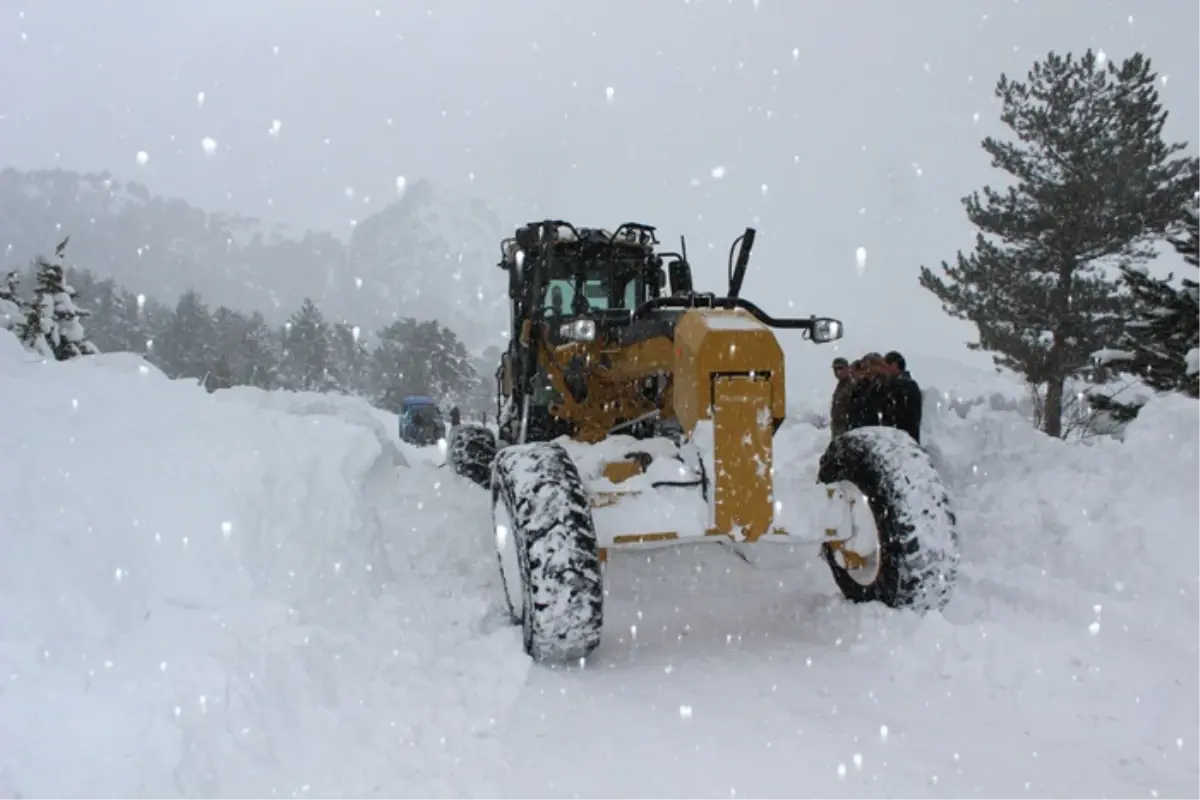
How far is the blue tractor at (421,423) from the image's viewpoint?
32.3m

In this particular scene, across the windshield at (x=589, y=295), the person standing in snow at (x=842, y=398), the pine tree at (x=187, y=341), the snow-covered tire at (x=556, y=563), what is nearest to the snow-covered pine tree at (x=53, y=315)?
the windshield at (x=589, y=295)

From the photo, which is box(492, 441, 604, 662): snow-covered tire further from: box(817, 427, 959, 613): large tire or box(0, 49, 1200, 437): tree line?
box(0, 49, 1200, 437): tree line

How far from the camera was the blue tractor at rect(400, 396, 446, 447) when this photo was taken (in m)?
32.3

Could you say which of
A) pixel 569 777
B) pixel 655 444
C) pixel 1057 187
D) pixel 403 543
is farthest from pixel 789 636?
pixel 1057 187

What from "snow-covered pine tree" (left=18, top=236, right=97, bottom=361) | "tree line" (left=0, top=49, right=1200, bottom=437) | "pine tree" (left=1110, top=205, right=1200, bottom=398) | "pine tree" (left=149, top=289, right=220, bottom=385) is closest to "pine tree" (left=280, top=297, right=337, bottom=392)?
"pine tree" (left=149, top=289, right=220, bottom=385)

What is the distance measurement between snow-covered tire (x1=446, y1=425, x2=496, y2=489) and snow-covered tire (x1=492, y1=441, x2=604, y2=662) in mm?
4600

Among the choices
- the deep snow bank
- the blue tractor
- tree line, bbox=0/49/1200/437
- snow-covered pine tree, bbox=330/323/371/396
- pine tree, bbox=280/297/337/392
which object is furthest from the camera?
snow-covered pine tree, bbox=330/323/371/396

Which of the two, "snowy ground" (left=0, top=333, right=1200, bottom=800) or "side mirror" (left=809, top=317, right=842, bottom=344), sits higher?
"side mirror" (left=809, top=317, right=842, bottom=344)

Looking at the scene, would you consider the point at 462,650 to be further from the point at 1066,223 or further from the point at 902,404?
the point at 1066,223

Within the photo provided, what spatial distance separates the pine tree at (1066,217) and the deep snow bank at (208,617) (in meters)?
13.6

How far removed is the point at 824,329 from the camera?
5.55 m

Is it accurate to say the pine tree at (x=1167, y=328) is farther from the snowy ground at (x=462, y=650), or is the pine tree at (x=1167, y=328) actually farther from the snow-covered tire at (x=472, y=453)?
the snow-covered tire at (x=472, y=453)

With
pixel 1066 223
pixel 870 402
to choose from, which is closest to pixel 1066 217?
pixel 1066 223

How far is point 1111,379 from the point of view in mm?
15039
